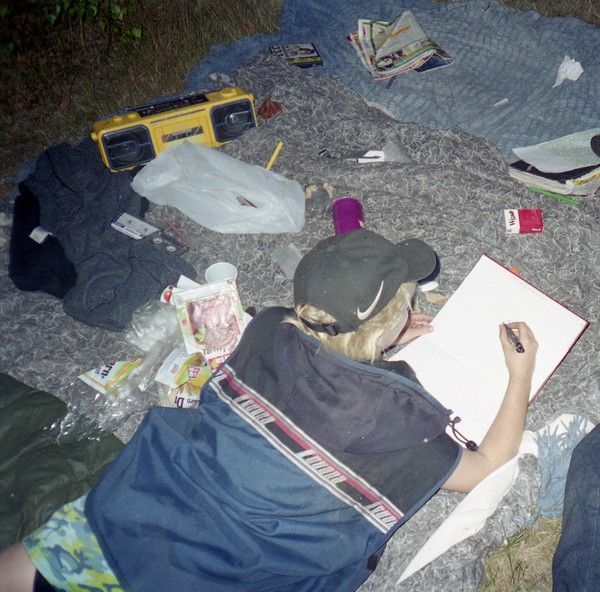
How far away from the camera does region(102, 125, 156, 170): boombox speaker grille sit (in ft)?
7.36

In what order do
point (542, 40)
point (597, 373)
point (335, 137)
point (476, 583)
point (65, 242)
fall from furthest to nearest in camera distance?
point (542, 40) < point (335, 137) < point (65, 242) < point (597, 373) < point (476, 583)

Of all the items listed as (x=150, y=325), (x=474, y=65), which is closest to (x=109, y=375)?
(x=150, y=325)

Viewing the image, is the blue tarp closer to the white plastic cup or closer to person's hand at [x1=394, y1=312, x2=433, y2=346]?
person's hand at [x1=394, y1=312, x2=433, y2=346]

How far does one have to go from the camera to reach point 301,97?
99.1 inches

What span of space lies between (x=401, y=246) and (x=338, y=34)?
5.66ft

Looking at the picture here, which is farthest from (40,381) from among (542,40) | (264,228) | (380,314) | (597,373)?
(542,40)

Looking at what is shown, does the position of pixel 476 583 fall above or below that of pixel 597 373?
below

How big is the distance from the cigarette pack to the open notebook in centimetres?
24

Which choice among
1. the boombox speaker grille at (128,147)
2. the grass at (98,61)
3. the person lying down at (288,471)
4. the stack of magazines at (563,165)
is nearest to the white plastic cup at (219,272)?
the boombox speaker grille at (128,147)

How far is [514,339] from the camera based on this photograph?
158 cm

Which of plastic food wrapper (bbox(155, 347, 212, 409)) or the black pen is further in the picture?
plastic food wrapper (bbox(155, 347, 212, 409))

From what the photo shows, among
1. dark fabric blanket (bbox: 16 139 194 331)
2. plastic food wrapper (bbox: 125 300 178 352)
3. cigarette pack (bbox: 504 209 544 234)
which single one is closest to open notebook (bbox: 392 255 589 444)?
cigarette pack (bbox: 504 209 544 234)

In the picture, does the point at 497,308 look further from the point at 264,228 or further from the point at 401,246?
the point at 264,228

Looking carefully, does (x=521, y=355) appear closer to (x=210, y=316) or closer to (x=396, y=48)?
(x=210, y=316)
